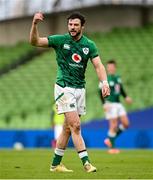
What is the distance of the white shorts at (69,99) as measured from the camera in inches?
411

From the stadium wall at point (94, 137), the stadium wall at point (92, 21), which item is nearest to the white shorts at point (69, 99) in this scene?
the stadium wall at point (94, 137)

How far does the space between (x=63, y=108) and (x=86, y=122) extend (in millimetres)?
14157

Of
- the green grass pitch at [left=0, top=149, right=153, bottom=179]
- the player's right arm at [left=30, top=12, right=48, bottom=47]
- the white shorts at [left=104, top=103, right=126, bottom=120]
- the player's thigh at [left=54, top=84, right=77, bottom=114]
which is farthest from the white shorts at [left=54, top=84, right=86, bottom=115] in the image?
the white shorts at [left=104, top=103, right=126, bottom=120]

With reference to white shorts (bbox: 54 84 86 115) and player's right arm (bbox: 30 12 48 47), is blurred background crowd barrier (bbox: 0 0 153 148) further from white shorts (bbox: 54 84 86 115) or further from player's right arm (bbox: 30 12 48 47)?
player's right arm (bbox: 30 12 48 47)

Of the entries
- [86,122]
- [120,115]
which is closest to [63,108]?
[120,115]

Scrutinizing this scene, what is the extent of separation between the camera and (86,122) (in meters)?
24.6

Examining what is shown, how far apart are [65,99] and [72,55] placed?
620 mm

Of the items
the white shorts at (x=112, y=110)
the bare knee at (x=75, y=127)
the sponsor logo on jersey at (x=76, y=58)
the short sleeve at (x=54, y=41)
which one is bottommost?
the white shorts at (x=112, y=110)

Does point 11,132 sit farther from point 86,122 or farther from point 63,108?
point 63,108

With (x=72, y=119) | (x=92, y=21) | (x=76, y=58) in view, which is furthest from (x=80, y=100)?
(x=92, y=21)

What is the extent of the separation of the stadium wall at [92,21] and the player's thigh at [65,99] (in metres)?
20.8

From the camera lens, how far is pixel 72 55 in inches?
413

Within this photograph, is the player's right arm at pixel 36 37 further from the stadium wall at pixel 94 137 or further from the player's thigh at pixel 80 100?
the stadium wall at pixel 94 137

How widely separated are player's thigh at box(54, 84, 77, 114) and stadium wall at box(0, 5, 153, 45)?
20810 mm
